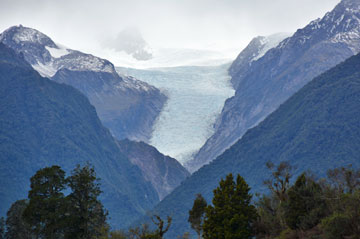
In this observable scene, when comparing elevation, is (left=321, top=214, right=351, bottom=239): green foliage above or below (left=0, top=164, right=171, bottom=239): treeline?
below

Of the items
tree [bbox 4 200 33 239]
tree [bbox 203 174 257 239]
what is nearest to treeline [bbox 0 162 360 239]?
tree [bbox 203 174 257 239]

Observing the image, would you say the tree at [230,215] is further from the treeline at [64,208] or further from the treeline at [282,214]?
the treeline at [64,208]

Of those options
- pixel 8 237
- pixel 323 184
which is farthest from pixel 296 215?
pixel 8 237

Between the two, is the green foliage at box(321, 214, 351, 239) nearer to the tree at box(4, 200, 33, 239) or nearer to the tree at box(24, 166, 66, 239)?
the tree at box(24, 166, 66, 239)

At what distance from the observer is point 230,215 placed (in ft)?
197

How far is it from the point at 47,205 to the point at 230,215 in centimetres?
1850

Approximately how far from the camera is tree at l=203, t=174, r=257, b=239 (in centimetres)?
5922

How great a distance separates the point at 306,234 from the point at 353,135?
130 meters

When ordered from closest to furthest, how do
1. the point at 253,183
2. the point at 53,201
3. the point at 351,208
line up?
the point at 351,208 → the point at 53,201 → the point at 253,183

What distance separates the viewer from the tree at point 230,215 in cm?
5922

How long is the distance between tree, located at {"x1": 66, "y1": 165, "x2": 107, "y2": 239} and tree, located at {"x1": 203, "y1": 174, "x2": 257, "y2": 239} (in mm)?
11545

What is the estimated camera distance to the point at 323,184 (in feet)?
230

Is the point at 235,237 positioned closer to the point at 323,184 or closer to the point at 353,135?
the point at 323,184

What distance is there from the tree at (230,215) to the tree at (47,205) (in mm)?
14856
